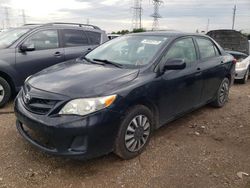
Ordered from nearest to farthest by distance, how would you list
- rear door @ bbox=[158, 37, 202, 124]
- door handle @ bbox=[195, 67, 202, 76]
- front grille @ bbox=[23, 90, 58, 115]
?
1. front grille @ bbox=[23, 90, 58, 115]
2. rear door @ bbox=[158, 37, 202, 124]
3. door handle @ bbox=[195, 67, 202, 76]

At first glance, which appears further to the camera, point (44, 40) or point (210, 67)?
point (44, 40)

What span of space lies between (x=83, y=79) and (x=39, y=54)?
2763 mm

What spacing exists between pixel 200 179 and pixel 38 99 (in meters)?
2.05

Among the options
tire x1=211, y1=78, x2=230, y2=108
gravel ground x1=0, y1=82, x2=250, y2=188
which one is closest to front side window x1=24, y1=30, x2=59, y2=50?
gravel ground x1=0, y1=82, x2=250, y2=188

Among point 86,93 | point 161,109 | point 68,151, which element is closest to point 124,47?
point 161,109

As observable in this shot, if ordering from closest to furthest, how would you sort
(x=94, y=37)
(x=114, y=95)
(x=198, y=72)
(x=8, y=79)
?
(x=114, y=95) → (x=198, y=72) → (x=8, y=79) → (x=94, y=37)

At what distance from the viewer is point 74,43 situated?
20.0 ft

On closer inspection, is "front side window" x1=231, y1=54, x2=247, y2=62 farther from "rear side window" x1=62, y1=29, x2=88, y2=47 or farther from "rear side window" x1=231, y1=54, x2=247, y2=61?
"rear side window" x1=62, y1=29, x2=88, y2=47

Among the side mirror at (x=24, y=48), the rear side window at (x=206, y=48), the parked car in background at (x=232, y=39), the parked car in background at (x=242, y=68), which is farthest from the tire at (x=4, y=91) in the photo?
the parked car in background at (x=232, y=39)

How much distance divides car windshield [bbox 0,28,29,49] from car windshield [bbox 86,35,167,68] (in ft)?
6.48

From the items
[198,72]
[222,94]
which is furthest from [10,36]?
[222,94]

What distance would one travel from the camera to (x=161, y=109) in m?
3.49

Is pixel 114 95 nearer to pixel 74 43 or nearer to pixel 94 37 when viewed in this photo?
pixel 74 43

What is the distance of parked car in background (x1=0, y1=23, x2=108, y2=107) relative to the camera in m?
4.88
